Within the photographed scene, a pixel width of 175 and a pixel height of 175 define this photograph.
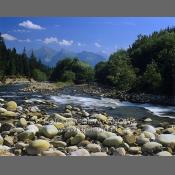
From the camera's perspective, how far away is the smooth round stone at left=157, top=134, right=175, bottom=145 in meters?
7.92

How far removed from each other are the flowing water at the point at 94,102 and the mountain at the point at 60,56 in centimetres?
58

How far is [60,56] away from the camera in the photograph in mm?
9094

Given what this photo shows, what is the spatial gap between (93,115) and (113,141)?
38.8 inches

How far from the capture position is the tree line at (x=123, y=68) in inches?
353

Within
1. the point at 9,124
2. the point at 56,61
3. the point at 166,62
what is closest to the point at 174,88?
the point at 166,62

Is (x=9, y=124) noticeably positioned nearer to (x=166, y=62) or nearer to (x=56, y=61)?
(x=56, y=61)

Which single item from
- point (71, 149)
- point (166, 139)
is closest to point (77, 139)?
point (71, 149)

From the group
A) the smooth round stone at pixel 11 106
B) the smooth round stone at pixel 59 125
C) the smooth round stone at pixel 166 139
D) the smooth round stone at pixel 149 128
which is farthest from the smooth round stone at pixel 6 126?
the smooth round stone at pixel 166 139

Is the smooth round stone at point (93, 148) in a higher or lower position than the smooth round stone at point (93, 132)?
lower

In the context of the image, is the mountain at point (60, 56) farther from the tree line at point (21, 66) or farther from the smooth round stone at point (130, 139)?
the smooth round stone at point (130, 139)

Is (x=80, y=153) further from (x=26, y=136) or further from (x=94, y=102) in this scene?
(x=94, y=102)

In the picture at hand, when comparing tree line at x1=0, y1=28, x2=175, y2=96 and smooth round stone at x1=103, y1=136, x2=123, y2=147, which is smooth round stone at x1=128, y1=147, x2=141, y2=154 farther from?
tree line at x1=0, y1=28, x2=175, y2=96

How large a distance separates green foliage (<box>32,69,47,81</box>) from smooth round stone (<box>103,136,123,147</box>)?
1.96 metres

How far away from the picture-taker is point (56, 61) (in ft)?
29.6
